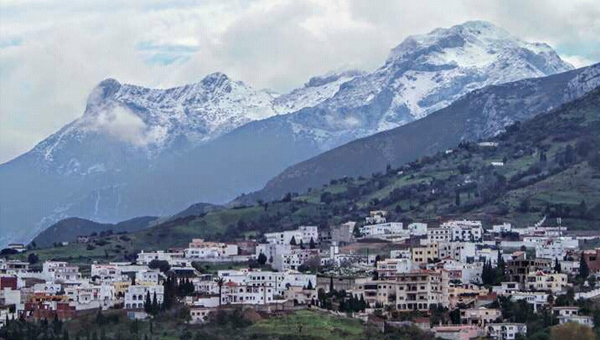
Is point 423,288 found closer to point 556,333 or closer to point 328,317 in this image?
point 328,317

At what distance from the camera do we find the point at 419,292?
128 m

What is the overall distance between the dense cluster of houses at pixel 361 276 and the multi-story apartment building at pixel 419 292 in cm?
6

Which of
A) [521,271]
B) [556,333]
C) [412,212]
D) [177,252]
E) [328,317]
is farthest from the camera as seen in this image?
[412,212]

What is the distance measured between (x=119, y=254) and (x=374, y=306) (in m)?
46.8

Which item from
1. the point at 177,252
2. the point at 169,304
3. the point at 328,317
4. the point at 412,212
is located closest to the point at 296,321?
the point at 328,317

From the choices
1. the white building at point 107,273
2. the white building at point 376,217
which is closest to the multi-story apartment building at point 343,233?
the white building at point 376,217

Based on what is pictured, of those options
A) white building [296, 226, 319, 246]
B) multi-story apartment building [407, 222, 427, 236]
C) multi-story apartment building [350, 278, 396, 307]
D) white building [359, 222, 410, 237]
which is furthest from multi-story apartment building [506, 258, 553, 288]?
white building [296, 226, 319, 246]

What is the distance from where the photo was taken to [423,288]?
420 ft

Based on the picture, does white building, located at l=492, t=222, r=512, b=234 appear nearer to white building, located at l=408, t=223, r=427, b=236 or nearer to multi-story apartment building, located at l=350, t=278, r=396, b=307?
white building, located at l=408, t=223, r=427, b=236

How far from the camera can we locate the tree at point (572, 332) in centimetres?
11138

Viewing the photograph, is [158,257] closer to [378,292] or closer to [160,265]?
[160,265]

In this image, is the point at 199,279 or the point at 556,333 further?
the point at 199,279

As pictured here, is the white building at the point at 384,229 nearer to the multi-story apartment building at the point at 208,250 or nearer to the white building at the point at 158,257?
the multi-story apartment building at the point at 208,250

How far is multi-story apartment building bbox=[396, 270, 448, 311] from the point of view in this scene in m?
127
